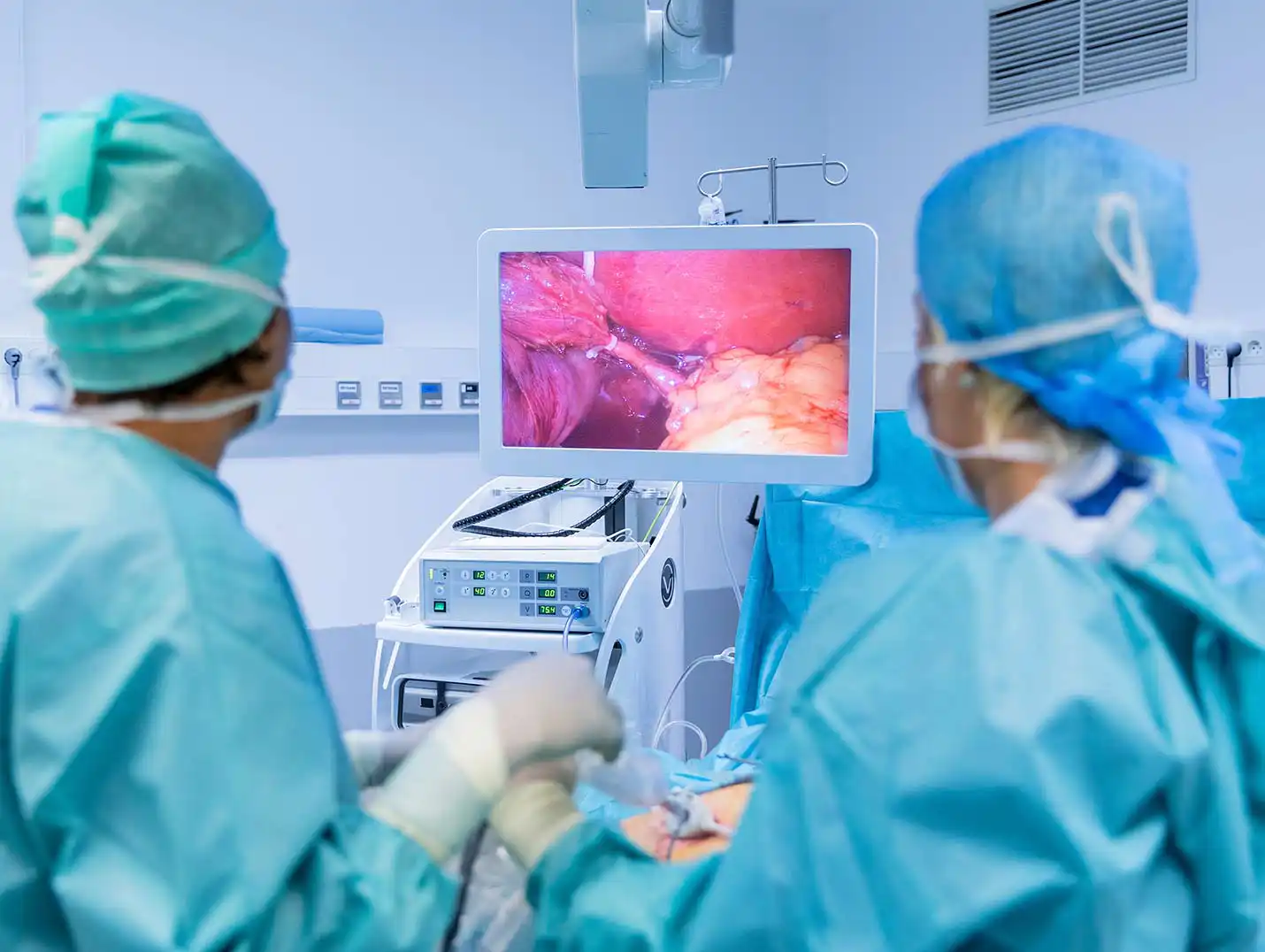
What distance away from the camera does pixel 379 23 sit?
275 cm

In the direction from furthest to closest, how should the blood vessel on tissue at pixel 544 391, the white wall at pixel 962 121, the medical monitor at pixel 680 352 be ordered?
the white wall at pixel 962 121 < the blood vessel on tissue at pixel 544 391 < the medical monitor at pixel 680 352

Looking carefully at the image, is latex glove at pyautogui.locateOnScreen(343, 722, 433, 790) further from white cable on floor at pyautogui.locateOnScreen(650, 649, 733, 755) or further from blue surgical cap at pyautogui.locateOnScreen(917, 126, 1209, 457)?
white cable on floor at pyautogui.locateOnScreen(650, 649, 733, 755)

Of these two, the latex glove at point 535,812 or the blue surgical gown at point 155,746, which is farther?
the latex glove at point 535,812

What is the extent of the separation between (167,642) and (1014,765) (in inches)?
21.9

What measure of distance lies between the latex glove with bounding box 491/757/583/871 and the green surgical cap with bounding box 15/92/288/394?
480mm

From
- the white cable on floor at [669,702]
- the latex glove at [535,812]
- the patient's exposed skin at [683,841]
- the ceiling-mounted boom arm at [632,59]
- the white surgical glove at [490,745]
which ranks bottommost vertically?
the white cable on floor at [669,702]

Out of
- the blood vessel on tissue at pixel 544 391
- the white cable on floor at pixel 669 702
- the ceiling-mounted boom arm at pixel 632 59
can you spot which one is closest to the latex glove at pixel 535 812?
the blood vessel on tissue at pixel 544 391

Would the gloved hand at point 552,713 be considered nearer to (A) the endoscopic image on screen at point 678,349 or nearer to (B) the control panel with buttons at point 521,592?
(A) the endoscopic image on screen at point 678,349

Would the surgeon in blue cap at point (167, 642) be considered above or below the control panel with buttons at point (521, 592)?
above

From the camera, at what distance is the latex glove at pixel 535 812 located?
90 cm

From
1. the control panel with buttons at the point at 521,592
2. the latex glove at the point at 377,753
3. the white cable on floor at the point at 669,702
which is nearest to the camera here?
the latex glove at the point at 377,753

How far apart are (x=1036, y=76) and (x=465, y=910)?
9.06 ft

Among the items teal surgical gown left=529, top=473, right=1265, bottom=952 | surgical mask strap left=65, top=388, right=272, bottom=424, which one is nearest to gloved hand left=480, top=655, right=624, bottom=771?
teal surgical gown left=529, top=473, right=1265, bottom=952

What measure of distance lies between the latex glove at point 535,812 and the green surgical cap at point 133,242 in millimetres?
480
